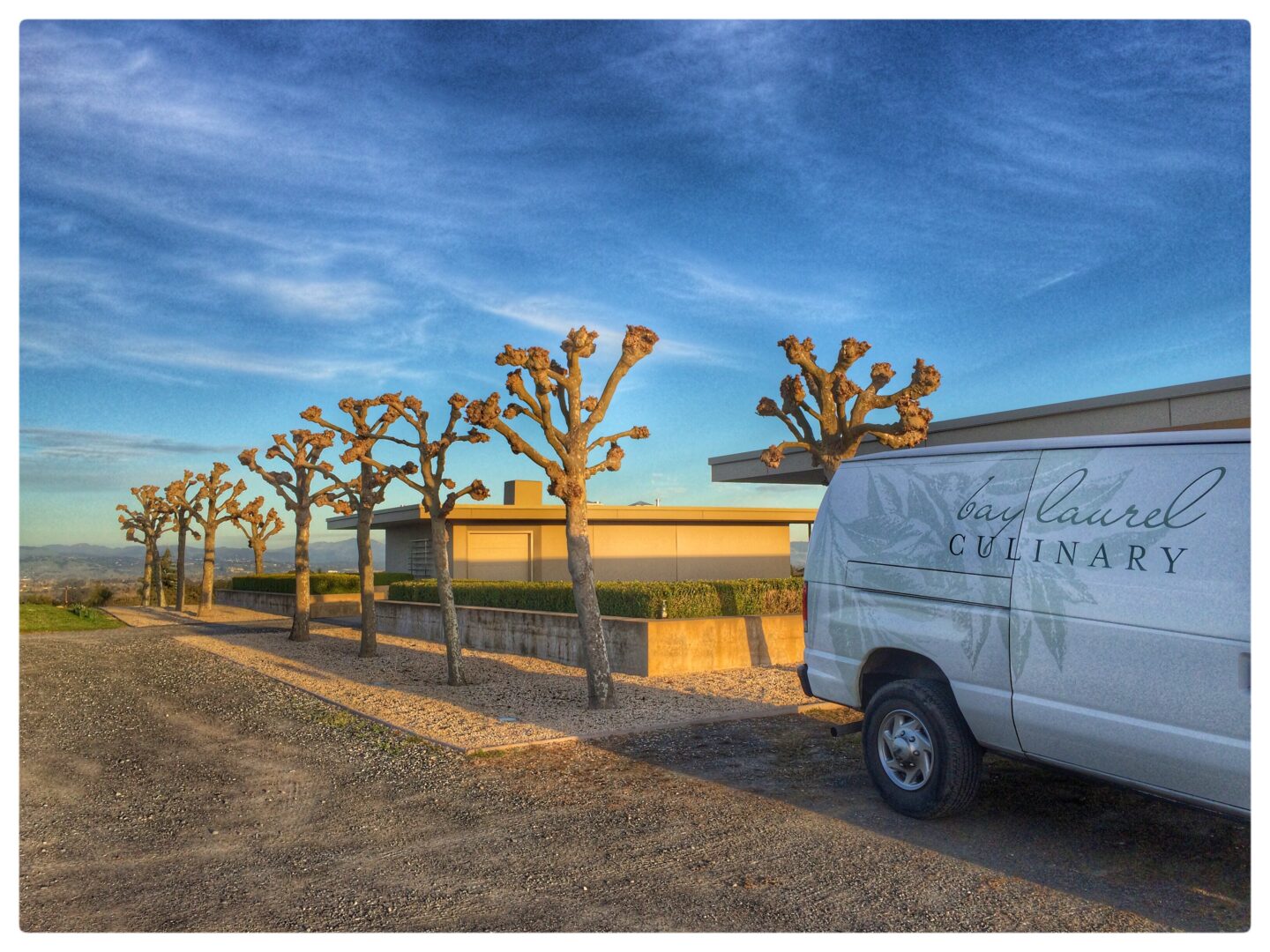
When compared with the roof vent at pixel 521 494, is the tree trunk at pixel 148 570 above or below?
below

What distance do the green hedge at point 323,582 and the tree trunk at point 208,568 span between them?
210 centimetres

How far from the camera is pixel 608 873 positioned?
5.15 meters

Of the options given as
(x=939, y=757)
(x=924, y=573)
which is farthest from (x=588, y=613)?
(x=939, y=757)

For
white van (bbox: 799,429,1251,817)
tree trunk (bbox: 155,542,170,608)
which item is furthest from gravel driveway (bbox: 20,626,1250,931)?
tree trunk (bbox: 155,542,170,608)

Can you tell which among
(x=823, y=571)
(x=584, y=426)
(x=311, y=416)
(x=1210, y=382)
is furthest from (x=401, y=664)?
(x=1210, y=382)

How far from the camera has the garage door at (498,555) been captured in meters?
27.2

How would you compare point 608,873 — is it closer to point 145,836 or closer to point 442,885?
point 442,885

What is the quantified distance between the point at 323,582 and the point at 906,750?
2889 centimetres

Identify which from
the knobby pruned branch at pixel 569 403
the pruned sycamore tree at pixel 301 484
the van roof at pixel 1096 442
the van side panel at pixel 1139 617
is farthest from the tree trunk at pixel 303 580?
the van side panel at pixel 1139 617

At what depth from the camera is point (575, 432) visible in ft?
37.3

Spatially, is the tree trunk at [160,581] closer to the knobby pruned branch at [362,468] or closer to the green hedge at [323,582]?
the green hedge at [323,582]

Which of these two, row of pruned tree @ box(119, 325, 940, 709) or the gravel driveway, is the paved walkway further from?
the gravel driveway

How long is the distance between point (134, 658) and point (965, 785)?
16920 millimetres

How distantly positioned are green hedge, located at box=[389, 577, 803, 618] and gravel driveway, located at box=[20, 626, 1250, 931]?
5.06 metres
